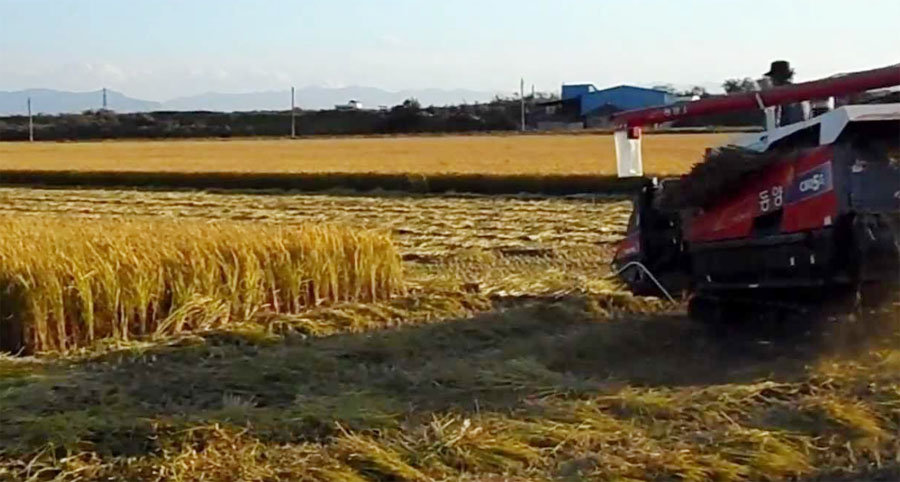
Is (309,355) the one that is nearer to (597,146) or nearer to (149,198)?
(149,198)

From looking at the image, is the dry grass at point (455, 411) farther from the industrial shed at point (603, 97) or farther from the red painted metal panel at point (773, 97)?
the industrial shed at point (603, 97)

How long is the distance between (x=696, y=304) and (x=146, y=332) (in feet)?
12.6

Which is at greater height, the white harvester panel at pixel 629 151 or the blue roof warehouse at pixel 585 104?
the blue roof warehouse at pixel 585 104

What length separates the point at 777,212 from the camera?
7.68m

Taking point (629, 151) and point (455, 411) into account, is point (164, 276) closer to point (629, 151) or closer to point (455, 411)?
point (455, 411)

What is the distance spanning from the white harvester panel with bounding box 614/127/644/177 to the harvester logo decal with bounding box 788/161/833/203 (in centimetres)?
209

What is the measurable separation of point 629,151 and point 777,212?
6.52 feet

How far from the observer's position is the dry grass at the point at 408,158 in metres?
30.2

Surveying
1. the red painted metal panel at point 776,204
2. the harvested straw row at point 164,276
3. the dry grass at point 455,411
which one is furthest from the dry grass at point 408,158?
the dry grass at point 455,411

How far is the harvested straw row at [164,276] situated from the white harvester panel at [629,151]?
2095 mm

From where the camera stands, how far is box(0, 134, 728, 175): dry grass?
30.2 meters

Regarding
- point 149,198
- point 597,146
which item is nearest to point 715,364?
point 149,198

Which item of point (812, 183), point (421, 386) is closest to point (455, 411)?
point (421, 386)

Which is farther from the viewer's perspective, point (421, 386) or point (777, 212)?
point (777, 212)
